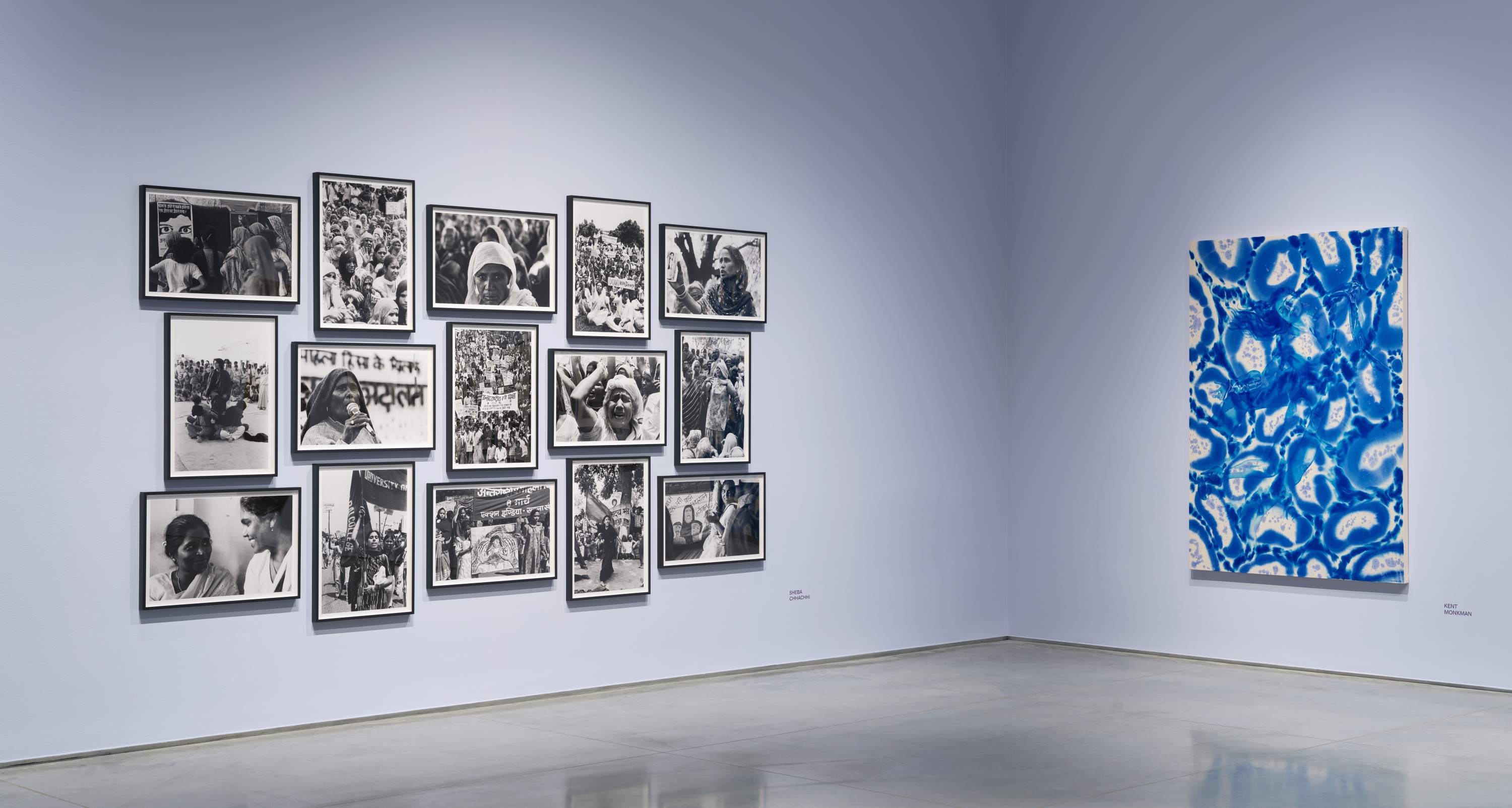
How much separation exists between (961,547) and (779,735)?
3.62m

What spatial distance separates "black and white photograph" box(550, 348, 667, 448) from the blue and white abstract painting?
12.3 ft

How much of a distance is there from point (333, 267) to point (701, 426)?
2.53 meters

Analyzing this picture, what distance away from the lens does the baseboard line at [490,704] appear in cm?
649

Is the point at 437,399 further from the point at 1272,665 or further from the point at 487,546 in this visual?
the point at 1272,665

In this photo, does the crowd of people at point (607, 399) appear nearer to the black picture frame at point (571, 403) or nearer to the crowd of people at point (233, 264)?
the black picture frame at point (571, 403)

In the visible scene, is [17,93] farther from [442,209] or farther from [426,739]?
[426,739]

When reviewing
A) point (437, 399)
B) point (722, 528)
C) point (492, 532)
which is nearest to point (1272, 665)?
point (722, 528)

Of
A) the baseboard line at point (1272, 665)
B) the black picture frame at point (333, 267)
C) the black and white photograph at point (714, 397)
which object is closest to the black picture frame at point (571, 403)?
the black and white photograph at point (714, 397)

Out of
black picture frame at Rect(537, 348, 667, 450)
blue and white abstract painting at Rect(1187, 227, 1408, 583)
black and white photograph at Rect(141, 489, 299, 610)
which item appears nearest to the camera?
black and white photograph at Rect(141, 489, 299, 610)

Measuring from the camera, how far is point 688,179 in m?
8.73

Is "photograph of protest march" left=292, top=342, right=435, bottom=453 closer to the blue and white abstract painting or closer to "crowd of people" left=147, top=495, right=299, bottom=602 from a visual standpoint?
"crowd of people" left=147, top=495, right=299, bottom=602

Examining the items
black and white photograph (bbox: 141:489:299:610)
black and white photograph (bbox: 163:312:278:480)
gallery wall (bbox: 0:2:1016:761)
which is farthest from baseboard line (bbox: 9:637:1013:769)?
black and white photograph (bbox: 163:312:278:480)

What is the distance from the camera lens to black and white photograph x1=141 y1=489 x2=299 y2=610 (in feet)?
21.9

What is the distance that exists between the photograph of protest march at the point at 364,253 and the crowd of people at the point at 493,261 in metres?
0.20
